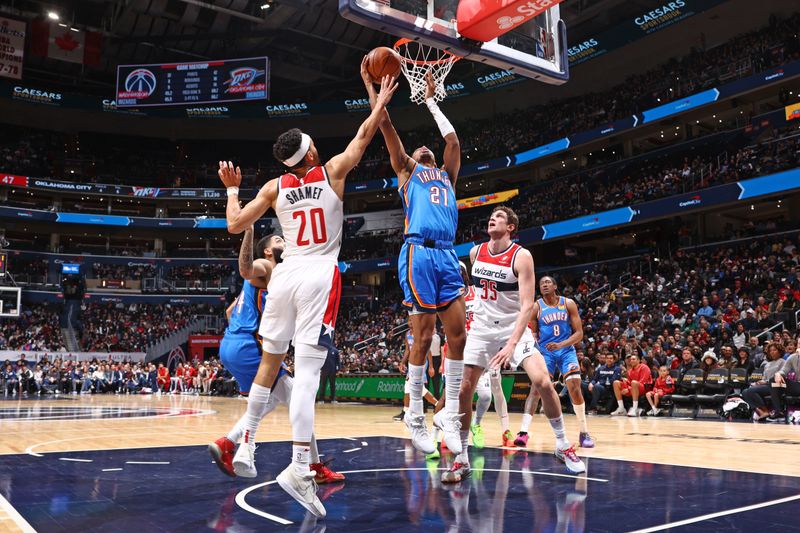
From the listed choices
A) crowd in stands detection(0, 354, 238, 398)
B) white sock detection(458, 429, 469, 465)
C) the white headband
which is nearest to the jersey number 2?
the white headband

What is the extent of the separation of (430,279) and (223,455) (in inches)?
76.8

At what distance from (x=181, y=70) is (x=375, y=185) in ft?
39.9

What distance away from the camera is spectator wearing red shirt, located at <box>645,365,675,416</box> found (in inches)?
557

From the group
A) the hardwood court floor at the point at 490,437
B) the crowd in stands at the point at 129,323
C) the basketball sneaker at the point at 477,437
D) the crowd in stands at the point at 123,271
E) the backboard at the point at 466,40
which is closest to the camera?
the hardwood court floor at the point at 490,437

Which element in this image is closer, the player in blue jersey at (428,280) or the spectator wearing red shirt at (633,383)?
the player in blue jersey at (428,280)

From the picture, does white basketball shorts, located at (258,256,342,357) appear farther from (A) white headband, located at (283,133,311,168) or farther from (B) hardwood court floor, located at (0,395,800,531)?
(B) hardwood court floor, located at (0,395,800,531)

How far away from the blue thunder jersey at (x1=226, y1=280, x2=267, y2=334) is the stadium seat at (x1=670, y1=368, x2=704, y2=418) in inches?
432

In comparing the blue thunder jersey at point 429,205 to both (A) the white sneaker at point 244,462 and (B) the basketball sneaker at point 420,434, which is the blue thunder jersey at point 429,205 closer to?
(B) the basketball sneaker at point 420,434

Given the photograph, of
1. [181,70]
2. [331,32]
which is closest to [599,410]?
[331,32]

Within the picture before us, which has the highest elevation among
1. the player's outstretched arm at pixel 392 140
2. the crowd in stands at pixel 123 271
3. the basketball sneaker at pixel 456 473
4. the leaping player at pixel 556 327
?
the crowd in stands at pixel 123 271

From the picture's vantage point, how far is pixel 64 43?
32.9m

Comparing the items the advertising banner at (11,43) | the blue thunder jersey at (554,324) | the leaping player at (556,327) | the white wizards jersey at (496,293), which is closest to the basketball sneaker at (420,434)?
the white wizards jersey at (496,293)

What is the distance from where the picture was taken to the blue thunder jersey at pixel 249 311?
222 inches

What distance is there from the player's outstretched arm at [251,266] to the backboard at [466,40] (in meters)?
2.73
